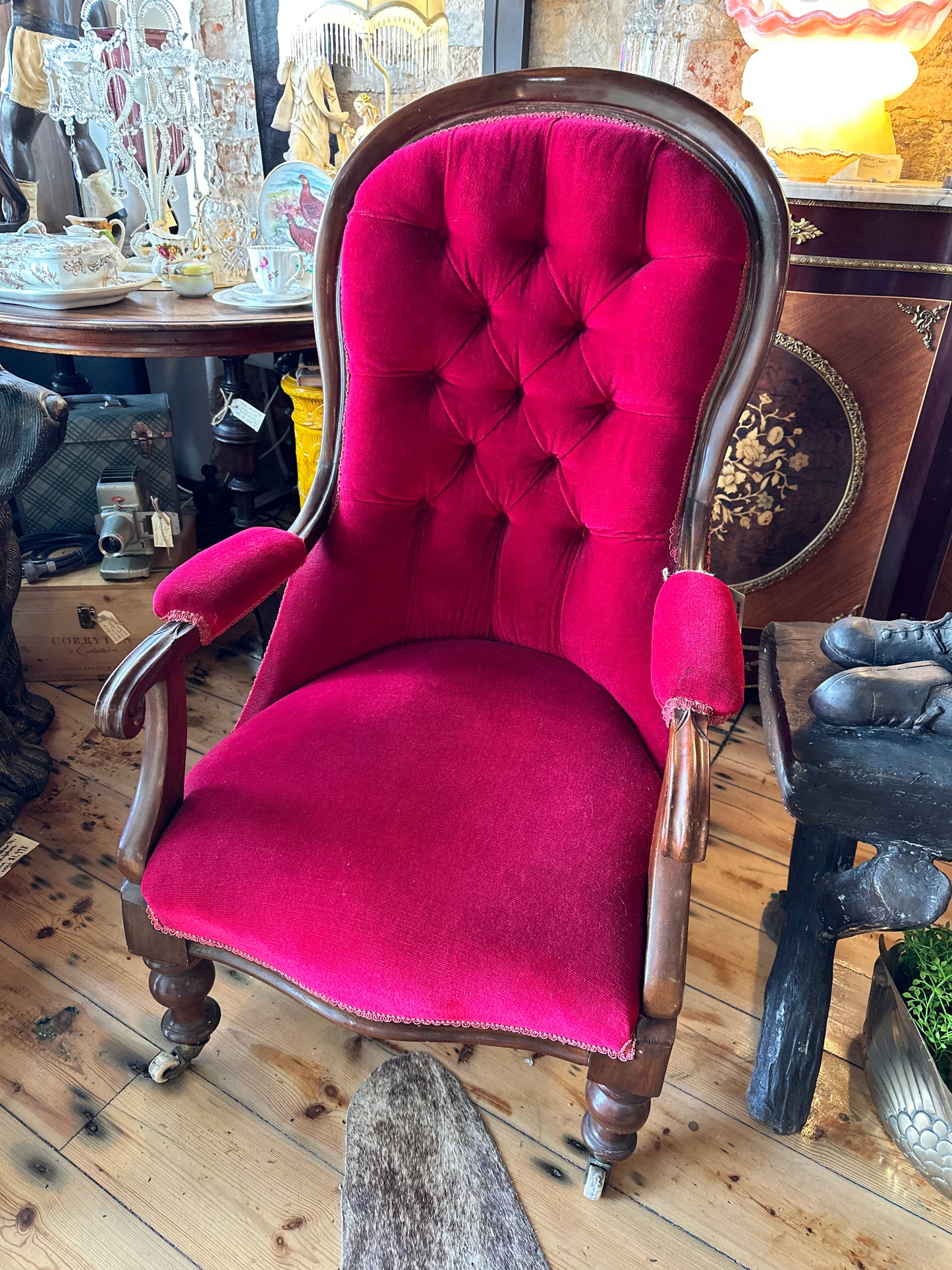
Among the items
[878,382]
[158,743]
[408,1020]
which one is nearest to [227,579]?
[158,743]

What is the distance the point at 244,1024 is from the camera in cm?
123

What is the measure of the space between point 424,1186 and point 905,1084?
1.96 ft

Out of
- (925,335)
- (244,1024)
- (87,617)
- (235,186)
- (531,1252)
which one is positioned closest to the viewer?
(531,1252)

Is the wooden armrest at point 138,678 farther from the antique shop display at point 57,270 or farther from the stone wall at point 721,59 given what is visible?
the stone wall at point 721,59

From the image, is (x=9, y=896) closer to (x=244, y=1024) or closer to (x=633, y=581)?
(x=244, y=1024)

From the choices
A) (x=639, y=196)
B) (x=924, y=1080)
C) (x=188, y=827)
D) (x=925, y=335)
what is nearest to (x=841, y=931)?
(x=924, y=1080)

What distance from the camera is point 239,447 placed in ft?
5.86

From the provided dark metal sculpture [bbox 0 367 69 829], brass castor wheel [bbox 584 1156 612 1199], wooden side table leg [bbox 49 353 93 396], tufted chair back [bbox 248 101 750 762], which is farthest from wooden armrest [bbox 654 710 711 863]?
wooden side table leg [bbox 49 353 93 396]

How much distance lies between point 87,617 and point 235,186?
1.20 m

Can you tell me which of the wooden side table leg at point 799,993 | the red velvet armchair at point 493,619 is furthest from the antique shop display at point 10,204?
the wooden side table leg at point 799,993

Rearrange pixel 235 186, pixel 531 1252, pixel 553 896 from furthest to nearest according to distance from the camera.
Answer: pixel 235 186 → pixel 531 1252 → pixel 553 896

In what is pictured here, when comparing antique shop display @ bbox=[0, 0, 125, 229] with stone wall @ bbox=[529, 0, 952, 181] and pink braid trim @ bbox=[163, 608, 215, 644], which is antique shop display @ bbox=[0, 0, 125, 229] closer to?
stone wall @ bbox=[529, 0, 952, 181]

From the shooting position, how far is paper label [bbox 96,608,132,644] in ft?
Answer: 6.17

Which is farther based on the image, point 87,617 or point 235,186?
point 235,186
